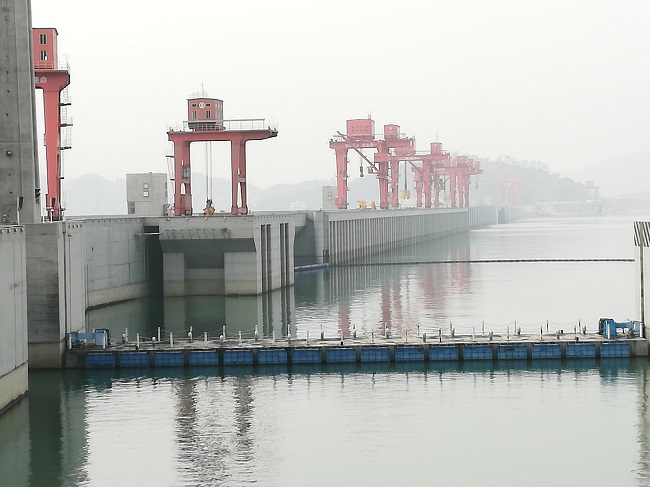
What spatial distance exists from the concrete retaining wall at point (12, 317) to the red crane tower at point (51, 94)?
20.2 meters

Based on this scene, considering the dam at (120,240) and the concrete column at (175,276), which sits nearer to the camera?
the dam at (120,240)

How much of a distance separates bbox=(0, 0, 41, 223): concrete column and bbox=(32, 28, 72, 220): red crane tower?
A: 15.5 metres

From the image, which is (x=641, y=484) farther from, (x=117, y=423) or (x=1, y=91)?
(x=1, y=91)

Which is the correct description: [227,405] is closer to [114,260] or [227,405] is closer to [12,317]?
[12,317]

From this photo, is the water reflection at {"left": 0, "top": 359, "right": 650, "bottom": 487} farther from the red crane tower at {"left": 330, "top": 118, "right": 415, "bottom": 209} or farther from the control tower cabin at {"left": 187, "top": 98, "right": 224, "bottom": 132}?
the red crane tower at {"left": 330, "top": 118, "right": 415, "bottom": 209}

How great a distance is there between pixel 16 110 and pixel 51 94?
703 inches

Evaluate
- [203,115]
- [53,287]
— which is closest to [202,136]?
[203,115]

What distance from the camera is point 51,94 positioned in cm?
5741

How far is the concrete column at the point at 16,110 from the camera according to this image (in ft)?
131

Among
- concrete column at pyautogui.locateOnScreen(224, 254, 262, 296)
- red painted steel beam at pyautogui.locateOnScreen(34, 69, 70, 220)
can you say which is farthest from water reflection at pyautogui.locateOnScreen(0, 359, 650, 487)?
concrete column at pyautogui.locateOnScreen(224, 254, 262, 296)

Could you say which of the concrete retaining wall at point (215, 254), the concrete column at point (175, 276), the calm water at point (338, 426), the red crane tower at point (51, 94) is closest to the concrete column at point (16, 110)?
the calm water at point (338, 426)

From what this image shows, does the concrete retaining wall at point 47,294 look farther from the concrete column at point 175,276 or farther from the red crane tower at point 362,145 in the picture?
the red crane tower at point 362,145

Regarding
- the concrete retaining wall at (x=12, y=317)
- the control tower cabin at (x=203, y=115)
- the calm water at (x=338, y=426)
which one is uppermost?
the control tower cabin at (x=203, y=115)

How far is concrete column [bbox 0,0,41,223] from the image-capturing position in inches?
1572
